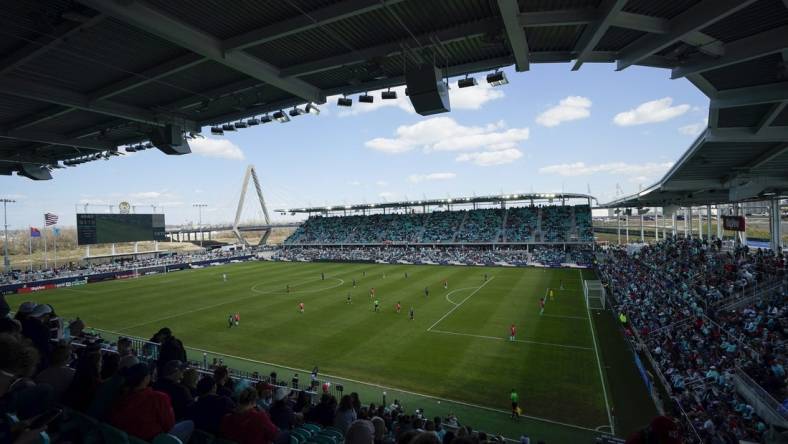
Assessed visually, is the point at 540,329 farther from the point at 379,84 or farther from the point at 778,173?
the point at 379,84

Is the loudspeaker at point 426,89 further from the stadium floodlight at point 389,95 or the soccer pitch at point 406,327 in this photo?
the soccer pitch at point 406,327

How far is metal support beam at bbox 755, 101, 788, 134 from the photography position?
9.74 metres

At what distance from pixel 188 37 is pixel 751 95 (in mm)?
12611

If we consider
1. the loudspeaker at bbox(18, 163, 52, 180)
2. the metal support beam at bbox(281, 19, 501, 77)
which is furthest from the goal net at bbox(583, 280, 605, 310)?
the loudspeaker at bbox(18, 163, 52, 180)

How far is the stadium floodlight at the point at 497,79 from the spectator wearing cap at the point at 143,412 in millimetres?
8397

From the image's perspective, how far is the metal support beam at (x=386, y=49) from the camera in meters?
Result: 7.32

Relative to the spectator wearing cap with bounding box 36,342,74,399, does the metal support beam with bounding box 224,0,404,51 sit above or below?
above

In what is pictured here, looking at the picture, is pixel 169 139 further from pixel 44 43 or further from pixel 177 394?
pixel 177 394

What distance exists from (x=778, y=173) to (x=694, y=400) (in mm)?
13300

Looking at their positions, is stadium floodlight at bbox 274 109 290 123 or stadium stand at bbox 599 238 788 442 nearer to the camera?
stadium stand at bbox 599 238 788 442

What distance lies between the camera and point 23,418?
3.37m

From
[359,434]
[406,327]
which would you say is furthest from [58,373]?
[406,327]

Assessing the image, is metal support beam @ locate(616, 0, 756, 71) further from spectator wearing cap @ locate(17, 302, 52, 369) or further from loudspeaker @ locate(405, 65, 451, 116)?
spectator wearing cap @ locate(17, 302, 52, 369)

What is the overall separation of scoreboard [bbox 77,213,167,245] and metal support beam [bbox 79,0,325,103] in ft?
179
